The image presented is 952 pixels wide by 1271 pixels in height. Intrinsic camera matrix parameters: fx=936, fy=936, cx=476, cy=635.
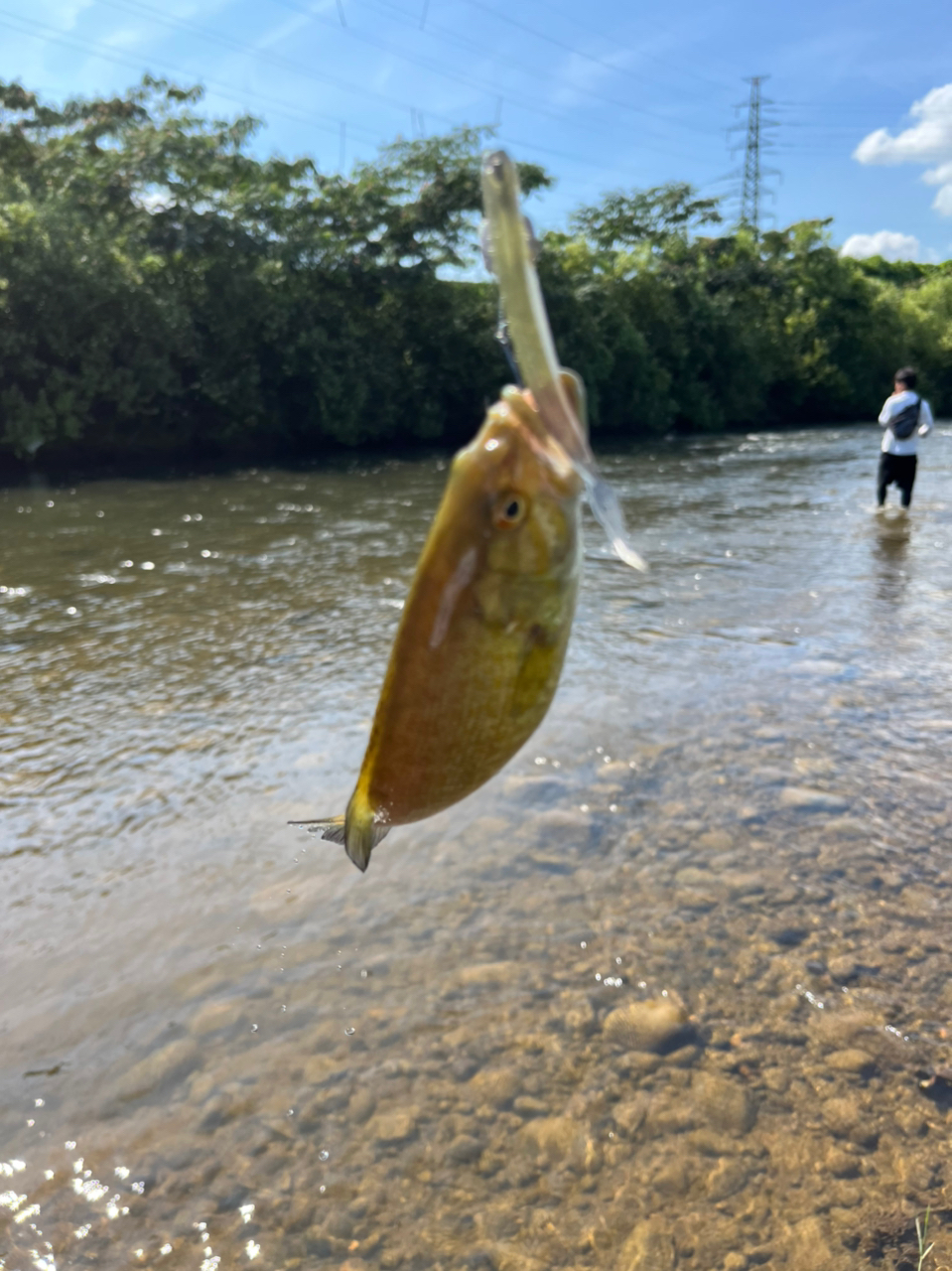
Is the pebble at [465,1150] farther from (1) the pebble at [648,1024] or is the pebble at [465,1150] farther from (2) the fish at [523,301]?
(2) the fish at [523,301]

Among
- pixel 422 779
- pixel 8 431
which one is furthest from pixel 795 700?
pixel 8 431

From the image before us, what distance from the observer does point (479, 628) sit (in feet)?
2.30

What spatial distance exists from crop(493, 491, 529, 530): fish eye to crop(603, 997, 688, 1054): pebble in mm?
2456

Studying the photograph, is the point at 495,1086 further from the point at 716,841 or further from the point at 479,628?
the point at 479,628

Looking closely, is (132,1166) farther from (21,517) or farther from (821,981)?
(21,517)

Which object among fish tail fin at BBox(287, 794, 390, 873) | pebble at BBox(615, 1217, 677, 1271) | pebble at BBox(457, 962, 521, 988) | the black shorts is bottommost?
pebble at BBox(615, 1217, 677, 1271)

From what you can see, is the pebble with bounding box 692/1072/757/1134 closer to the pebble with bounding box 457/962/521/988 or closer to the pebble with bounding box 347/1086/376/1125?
the pebble with bounding box 457/962/521/988

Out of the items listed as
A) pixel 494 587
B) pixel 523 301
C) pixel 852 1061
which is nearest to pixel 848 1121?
pixel 852 1061

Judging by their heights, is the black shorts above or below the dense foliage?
below

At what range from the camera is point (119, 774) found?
4688mm

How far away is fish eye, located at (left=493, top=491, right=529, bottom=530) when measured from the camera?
25.6 inches

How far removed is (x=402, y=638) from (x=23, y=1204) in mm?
2331

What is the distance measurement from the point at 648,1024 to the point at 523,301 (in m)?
2.66

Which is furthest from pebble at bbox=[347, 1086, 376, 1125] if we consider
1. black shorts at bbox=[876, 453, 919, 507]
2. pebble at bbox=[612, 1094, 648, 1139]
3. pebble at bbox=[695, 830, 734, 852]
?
black shorts at bbox=[876, 453, 919, 507]
